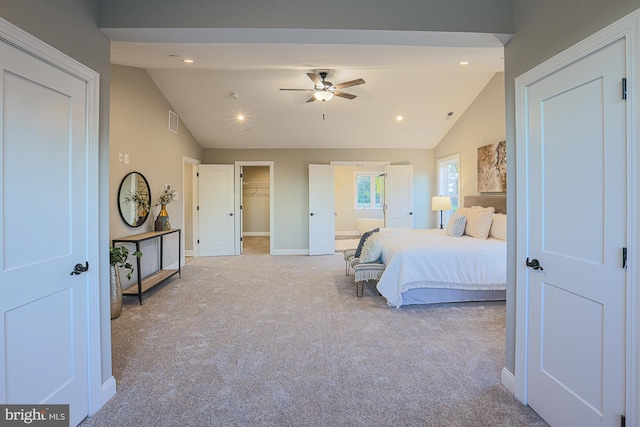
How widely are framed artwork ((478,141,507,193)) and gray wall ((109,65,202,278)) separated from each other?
549 centimetres

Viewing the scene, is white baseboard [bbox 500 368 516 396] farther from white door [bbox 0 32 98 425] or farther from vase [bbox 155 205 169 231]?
vase [bbox 155 205 169 231]

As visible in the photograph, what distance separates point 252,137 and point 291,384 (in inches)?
217

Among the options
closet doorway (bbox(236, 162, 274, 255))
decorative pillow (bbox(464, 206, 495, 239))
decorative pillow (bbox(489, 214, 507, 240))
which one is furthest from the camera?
closet doorway (bbox(236, 162, 274, 255))

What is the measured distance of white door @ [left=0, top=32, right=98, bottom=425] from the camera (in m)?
1.34

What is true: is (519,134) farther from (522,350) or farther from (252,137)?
(252,137)

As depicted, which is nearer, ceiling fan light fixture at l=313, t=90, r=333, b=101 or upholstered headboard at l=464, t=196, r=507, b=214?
ceiling fan light fixture at l=313, t=90, r=333, b=101

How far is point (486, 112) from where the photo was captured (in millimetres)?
5070

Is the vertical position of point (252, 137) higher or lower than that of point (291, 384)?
higher

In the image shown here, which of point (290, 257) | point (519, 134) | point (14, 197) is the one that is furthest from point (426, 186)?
point (14, 197)

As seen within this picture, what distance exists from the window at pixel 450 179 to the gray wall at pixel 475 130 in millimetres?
157

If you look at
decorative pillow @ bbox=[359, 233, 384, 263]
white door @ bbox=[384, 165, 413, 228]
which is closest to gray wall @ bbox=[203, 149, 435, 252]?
white door @ bbox=[384, 165, 413, 228]

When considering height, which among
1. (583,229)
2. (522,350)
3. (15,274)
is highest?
(583,229)

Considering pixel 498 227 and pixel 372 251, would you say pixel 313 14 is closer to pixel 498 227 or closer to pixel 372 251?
pixel 372 251

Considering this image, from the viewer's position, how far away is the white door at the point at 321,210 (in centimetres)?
679
